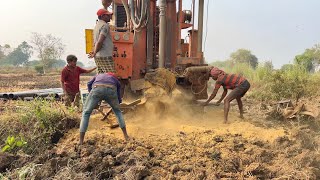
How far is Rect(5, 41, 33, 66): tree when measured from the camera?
89.9m

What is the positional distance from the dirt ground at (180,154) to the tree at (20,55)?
92731mm

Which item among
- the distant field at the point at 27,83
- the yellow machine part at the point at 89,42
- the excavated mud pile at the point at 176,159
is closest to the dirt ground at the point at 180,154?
the excavated mud pile at the point at 176,159

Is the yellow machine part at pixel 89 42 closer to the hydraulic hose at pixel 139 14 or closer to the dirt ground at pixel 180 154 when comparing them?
the hydraulic hose at pixel 139 14

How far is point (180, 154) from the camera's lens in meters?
4.71

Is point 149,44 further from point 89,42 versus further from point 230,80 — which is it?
point 230,80

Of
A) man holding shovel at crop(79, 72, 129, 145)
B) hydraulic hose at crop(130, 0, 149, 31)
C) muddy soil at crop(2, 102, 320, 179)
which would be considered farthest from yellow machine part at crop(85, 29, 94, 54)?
man holding shovel at crop(79, 72, 129, 145)

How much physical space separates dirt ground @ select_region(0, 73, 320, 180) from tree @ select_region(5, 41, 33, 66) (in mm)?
92731

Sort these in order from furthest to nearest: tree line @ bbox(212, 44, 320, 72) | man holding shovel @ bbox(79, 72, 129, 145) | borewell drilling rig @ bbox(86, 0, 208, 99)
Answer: tree line @ bbox(212, 44, 320, 72)
borewell drilling rig @ bbox(86, 0, 208, 99)
man holding shovel @ bbox(79, 72, 129, 145)

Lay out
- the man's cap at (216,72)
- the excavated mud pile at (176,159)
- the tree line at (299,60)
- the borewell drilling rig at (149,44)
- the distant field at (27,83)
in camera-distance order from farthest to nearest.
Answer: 1. the distant field at (27,83)
2. the tree line at (299,60)
3. the borewell drilling rig at (149,44)
4. the man's cap at (216,72)
5. the excavated mud pile at (176,159)

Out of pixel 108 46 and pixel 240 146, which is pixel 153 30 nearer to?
pixel 108 46

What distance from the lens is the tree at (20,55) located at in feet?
295

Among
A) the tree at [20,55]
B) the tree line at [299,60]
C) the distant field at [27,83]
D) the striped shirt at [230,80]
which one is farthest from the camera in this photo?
the tree at [20,55]

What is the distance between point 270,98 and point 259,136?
5694mm

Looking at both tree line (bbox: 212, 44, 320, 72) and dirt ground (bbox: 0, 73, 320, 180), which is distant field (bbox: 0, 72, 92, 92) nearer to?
tree line (bbox: 212, 44, 320, 72)
